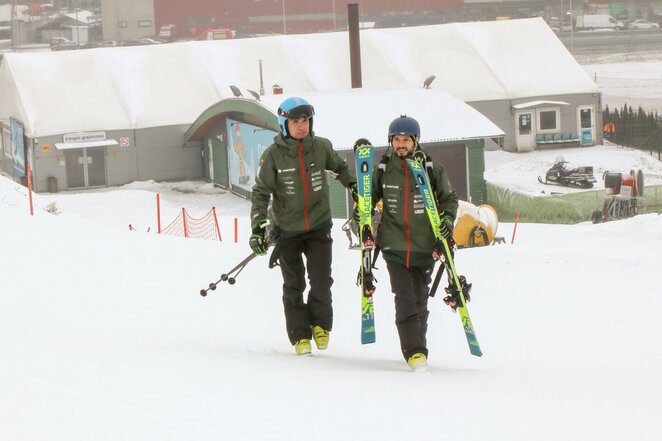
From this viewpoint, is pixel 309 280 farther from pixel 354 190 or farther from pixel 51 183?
pixel 51 183

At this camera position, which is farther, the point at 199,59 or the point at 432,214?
the point at 199,59

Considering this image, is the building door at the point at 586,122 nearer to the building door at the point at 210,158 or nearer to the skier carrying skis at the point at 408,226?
the building door at the point at 210,158

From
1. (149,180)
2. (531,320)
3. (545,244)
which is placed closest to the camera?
(531,320)

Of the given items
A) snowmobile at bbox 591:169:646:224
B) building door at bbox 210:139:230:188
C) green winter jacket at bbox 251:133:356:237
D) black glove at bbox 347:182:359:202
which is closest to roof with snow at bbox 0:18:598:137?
building door at bbox 210:139:230:188

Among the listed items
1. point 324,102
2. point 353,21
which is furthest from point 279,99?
point 353,21

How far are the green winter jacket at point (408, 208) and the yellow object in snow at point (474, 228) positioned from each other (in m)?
12.3

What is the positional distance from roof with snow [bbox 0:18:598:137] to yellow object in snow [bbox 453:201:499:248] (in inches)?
782

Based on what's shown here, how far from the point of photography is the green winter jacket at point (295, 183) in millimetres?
7367

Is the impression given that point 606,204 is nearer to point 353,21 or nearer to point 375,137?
point 375,137

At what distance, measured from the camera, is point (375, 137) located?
29.3 metres

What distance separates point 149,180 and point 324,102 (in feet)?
30.2

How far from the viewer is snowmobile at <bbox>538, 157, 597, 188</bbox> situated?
33000 mm

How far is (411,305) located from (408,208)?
596 mm

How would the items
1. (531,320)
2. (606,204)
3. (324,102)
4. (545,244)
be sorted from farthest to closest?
(324,102), (606,204), (545,244), (531,320)
